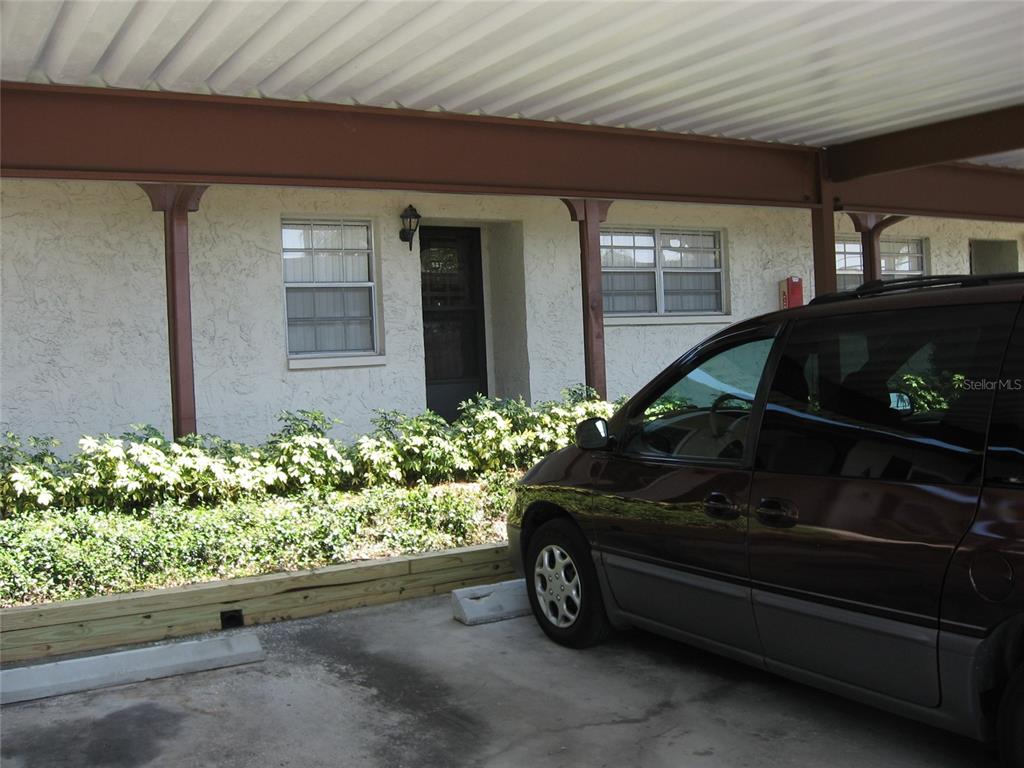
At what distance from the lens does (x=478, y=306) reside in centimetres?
1310

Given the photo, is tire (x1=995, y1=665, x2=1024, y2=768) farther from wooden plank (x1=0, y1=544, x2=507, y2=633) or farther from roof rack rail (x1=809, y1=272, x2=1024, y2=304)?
wooden plank (x1=0, y1=544, x2=507, y2=633)

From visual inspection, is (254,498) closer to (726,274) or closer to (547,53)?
(547,53)

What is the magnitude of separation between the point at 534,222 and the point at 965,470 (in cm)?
941

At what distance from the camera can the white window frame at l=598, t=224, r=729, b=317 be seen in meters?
13.4

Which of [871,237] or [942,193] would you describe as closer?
[942,193]

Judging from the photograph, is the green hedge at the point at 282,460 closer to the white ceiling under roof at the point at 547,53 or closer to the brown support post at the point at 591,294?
the brown support post at the point at 591,294

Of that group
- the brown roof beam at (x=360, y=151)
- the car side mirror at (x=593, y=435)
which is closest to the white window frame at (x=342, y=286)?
the brown roof beam at (x=360, y=151)

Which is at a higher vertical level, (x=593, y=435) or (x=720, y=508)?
(x=593, y=435)

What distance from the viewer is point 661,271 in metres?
13.8

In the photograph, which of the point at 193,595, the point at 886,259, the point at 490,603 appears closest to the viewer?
the point at 193,595

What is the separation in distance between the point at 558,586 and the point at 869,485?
2.11m

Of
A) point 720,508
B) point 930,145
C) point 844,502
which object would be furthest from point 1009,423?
point 930,145

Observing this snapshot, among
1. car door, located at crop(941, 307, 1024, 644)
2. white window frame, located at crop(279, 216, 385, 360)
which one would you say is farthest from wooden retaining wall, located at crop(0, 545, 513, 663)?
white window frame, located at crop(279, 216, 385, 360)

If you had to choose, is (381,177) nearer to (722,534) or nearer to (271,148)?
(271,148)
